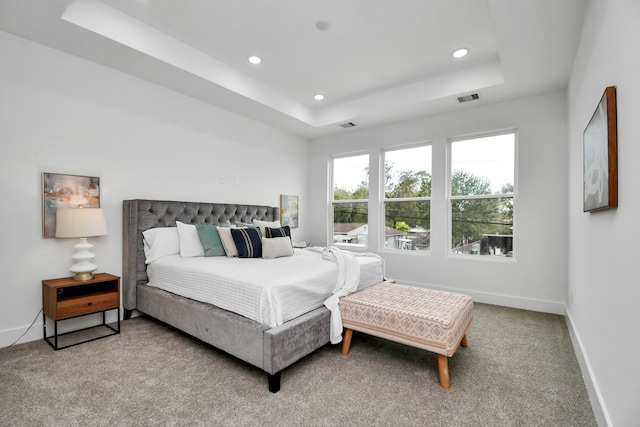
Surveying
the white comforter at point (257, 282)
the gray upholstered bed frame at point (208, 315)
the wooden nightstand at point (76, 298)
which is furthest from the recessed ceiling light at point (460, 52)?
the wooden nightstand at point (76, 298)

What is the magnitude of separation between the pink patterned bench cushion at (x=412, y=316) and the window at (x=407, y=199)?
2.10 metres

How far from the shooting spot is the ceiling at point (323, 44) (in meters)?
2.51

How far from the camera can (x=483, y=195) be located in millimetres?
4164

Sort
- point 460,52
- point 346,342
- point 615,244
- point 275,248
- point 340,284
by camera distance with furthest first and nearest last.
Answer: point 275,248 → point 460,52 → point 340,284 → point 346,342 → point 615,244

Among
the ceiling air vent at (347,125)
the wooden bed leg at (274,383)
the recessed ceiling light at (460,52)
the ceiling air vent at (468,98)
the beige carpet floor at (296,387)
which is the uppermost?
the recessed ceiling light at (460,52)

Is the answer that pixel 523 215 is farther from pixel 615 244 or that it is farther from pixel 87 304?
pixel 87 304

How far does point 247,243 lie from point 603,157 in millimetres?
2942

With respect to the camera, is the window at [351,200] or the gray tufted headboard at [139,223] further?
the window at [351,200]

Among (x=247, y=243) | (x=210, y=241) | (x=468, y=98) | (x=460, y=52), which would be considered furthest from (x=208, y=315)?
(x=468, y=98)

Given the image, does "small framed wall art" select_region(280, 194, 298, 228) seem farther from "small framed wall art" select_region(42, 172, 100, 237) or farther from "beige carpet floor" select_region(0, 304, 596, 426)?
"beige carpet floor" select_region(0, 304, 596, 426)

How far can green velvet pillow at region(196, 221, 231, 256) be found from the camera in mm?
3420

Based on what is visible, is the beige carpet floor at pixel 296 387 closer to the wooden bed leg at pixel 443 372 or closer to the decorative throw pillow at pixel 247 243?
the wooden bed leg at pixel 443 372

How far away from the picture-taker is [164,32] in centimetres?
301

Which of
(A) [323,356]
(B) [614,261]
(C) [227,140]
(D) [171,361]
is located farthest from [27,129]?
(B) [614,261]
